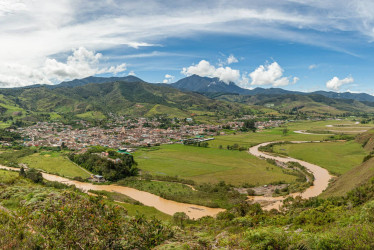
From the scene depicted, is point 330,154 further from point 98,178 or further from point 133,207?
point 98,178

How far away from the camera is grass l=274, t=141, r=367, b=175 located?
177ft

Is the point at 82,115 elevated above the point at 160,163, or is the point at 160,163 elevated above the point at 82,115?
the point at 82,115

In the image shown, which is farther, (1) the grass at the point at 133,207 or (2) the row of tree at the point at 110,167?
(2) the row of tree at the point at 110,167

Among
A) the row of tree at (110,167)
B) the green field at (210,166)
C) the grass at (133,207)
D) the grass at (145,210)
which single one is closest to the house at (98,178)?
the row of tree at (110,167)

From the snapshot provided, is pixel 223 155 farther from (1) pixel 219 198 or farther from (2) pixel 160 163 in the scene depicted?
(1) pixel 219 198

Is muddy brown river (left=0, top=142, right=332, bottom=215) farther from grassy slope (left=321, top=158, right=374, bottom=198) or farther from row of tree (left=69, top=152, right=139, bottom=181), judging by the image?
grassy slope (left=321, top=158, right=374, bottom=198)

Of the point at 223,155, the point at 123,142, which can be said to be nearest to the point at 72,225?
the point at 223,155

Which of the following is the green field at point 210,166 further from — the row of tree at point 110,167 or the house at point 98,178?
the house at point 98,178

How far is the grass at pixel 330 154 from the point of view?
53.8m

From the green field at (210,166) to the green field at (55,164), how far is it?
629 inches

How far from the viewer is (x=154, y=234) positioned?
1158 centimetres

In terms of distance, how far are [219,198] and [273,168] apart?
23.8 meters

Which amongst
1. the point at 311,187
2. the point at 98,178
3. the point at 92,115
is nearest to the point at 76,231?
the point at 98,178

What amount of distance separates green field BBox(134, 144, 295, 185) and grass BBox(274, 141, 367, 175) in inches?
541
